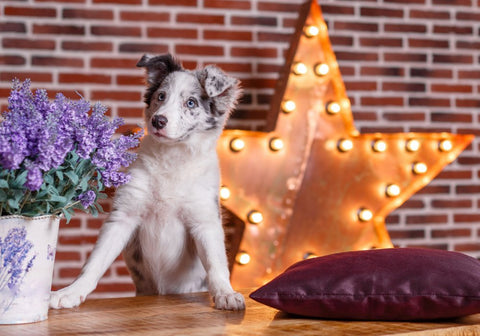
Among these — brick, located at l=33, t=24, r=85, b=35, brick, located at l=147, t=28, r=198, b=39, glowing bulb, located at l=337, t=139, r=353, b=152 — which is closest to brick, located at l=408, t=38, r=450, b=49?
glowing bulb, located at l=337, t=139, r=353, b=152

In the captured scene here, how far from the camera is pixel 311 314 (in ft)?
4.30

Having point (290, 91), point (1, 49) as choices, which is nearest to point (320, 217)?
point (290, 91)

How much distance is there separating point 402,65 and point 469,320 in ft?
5.99

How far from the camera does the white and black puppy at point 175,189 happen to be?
68.1 inches

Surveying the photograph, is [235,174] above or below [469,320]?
above

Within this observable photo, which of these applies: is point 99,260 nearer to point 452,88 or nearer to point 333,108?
point 333,108

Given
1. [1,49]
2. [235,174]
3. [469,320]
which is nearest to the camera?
[469,320]

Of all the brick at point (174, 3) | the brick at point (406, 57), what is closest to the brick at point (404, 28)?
the brick at point (406, 57)

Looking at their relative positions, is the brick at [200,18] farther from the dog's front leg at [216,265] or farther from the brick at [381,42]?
the dog's front leg at [216,265]

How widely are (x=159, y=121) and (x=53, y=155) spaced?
55 cm

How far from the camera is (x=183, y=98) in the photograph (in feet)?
5.85

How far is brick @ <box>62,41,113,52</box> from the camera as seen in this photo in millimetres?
2578

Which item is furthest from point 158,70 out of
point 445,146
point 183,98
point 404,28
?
point 404,28

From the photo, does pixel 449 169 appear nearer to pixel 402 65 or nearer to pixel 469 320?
pixel 402 65
